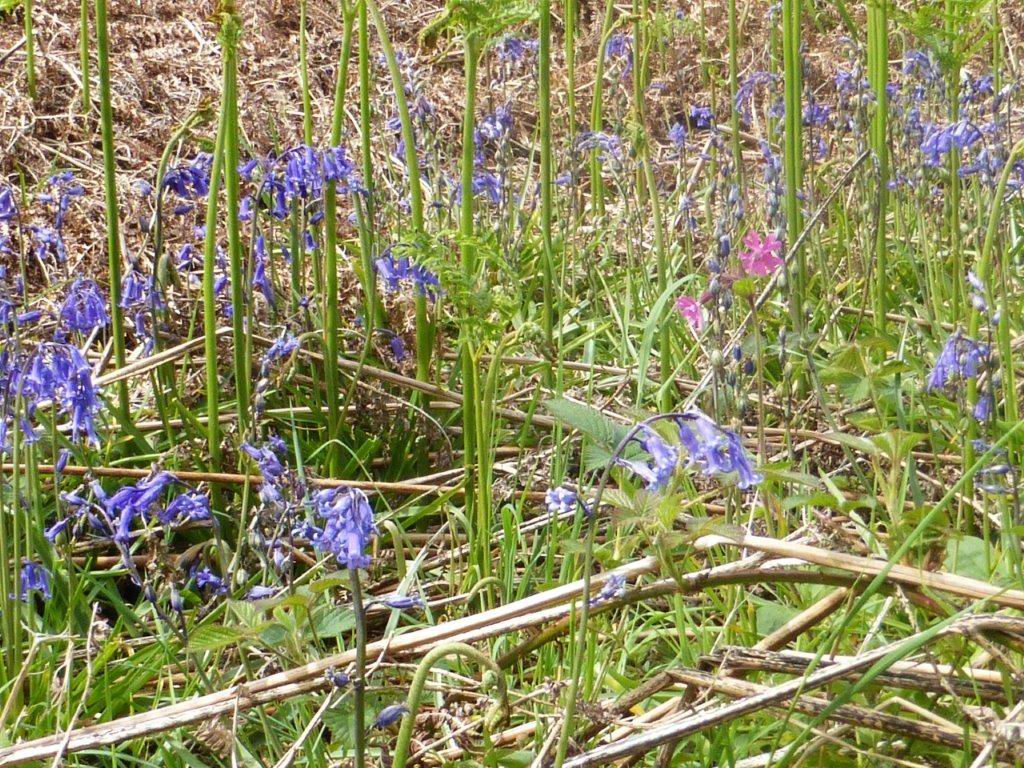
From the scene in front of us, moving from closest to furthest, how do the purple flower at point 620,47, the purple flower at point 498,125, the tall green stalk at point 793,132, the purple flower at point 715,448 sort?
the purple flower at point 715,448 → the tall green stalk at point 793,132 → the purple flower at point 498,125 → the purple flower at point 620,47

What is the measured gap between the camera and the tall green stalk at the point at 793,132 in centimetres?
275

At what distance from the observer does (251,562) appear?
2447 mm

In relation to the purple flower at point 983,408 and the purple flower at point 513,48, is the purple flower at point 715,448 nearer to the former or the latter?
the purple flower at point 983,408

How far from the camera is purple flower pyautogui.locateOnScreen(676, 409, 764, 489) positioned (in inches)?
60.3

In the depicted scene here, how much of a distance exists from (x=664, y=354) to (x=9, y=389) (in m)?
1.49

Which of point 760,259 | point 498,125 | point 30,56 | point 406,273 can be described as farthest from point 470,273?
point 30,56

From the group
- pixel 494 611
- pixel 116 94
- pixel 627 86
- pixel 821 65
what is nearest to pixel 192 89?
pixel 116 94

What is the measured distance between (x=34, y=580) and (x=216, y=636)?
721 millimetres

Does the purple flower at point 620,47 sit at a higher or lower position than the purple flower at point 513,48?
higher

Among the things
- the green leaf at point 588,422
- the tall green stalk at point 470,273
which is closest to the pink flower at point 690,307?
the tall green stalk at point 470,273

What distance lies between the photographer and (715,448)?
154cm

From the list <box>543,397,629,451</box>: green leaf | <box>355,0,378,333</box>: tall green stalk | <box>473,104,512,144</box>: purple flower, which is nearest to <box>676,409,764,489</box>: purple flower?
<box>543,397,629,451</box>: green leaf

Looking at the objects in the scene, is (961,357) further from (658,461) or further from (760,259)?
(658,461)

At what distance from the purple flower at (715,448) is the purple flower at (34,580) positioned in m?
1.19
